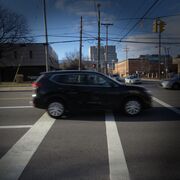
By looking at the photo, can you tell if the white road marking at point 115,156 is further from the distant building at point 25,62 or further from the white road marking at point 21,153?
the distant building at point 25,62

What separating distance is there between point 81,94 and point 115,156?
12.1 ft

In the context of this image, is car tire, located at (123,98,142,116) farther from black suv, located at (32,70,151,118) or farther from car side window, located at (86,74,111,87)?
car side window, located at (86,74,111,87)

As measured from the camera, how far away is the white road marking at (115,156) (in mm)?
3699

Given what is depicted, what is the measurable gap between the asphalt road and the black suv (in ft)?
1.38

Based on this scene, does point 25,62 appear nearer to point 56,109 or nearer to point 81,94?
point 56,109

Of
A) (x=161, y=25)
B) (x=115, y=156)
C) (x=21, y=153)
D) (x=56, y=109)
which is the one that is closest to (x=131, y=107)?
(x=56, y=109)

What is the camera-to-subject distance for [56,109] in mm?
7863

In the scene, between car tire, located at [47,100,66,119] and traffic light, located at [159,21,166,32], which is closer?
car tire, located at [47,100,66,119]

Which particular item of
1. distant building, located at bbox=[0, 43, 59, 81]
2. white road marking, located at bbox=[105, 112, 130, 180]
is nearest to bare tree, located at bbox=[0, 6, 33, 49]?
distant building, located at bbox=[0, 43, 59, 81]

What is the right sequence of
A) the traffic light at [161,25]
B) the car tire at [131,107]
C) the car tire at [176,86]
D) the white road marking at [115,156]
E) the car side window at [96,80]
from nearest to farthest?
the white road marking at [115,156] < the car side window at [96,80] < the car tire at [131,107] < the traffic light at [161,25] < the car tire at [176,86]

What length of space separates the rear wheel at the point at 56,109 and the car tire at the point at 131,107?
2.27 metres

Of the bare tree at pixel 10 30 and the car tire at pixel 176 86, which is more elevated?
the bare tree at pixel 10 30

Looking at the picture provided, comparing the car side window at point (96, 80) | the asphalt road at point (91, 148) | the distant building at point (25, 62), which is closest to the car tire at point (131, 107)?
the asphalt road at point (91, 148)

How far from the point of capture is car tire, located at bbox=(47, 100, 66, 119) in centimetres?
786
